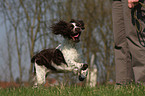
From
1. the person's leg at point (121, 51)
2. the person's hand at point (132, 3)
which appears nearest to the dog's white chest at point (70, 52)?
the person's leg at point (121, 51)

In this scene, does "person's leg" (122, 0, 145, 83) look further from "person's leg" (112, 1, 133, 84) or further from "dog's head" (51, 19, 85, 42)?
"dog's head" (51, 19, 85, 42)

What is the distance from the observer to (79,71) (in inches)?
87.2

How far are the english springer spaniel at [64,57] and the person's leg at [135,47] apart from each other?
1.72ft

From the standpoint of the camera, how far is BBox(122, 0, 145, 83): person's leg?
226 centimetres

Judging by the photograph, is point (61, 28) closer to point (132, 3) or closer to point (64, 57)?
point (64, 57)

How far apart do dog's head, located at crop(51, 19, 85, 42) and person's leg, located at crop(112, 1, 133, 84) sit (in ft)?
1.67

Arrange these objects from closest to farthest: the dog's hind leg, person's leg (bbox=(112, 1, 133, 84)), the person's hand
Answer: the person's hand < the dog's hind leg < person's leg (bbox=(112, 1, 133, 84))

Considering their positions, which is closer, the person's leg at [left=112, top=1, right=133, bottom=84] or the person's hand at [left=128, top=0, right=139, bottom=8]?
the person's hand at [left=128, top=0, right=139, bottom=8]

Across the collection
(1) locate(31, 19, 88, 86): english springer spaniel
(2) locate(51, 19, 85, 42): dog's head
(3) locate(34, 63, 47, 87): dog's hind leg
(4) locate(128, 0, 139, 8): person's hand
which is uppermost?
(4) locate(128, 0, 139, 8): person's hand

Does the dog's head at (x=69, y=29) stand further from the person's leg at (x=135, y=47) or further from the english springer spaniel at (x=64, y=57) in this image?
the person's leg at (x=135, y=47)

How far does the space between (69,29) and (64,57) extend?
0.99ft

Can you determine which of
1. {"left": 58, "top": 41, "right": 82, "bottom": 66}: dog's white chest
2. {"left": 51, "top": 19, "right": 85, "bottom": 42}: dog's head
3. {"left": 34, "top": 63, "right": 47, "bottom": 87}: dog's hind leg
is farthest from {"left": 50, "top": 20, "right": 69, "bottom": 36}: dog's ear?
{"left": 34, "top": 63, "right": 47, "bottom": 87}: dog's hind leg

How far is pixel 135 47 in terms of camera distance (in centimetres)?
232

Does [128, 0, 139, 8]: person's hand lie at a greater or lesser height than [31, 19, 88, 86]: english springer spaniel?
greater
